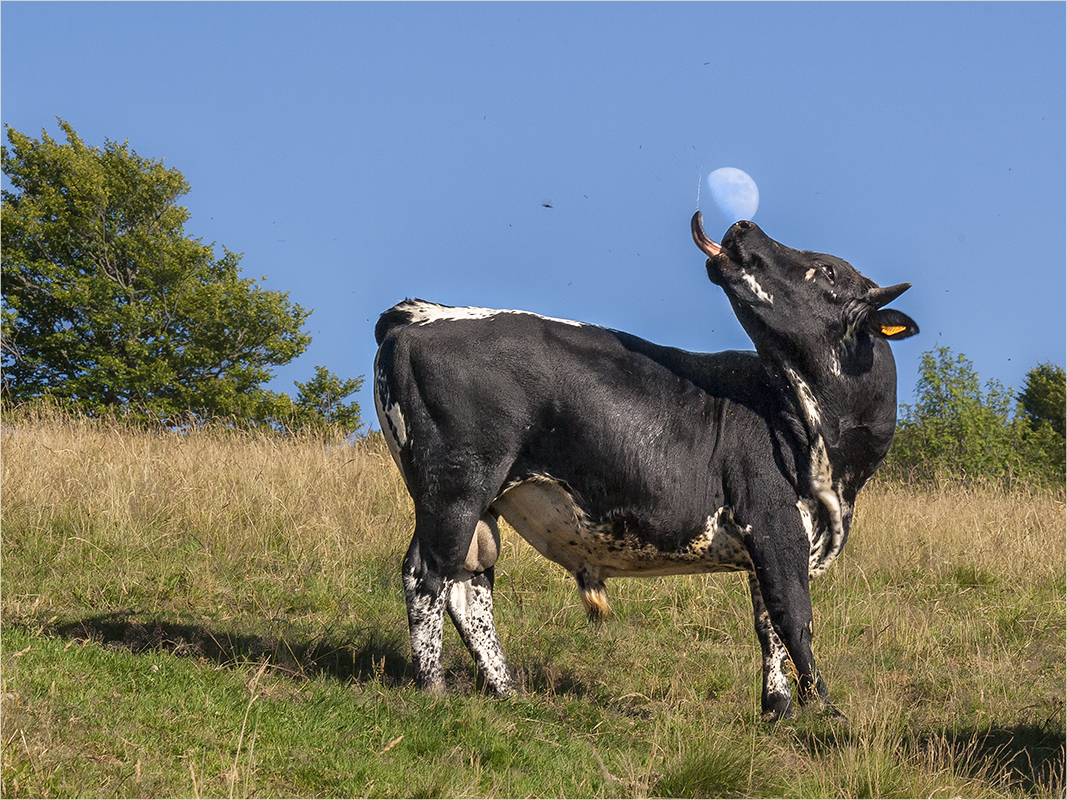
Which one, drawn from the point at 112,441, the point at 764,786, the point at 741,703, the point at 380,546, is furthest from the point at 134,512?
the point at 764,786

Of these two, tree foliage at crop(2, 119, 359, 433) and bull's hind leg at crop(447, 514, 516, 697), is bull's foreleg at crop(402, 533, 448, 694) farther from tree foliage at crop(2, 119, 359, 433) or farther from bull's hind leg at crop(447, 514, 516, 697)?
tree foliage at crop(2, 119, 359, 433)

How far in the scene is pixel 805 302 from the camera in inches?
249

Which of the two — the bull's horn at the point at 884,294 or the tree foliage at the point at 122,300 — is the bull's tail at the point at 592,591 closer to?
the bull's horn at the point at 884,294

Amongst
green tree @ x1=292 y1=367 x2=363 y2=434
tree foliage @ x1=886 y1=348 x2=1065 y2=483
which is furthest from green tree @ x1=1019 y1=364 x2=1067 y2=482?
green tree @ x1=292 y1=367 x2=363 y2=434

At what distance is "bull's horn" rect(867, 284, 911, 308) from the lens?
6.22 m

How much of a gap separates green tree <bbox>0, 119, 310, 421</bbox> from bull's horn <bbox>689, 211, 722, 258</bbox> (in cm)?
2472

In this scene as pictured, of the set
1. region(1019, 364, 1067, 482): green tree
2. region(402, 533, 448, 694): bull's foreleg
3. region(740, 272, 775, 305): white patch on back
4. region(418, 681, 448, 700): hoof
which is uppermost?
region(1019, 364, 1067, 482): green tree

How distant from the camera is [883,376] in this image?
6.42m

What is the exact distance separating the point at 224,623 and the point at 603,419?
3489 mm

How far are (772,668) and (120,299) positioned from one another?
94.4 feet

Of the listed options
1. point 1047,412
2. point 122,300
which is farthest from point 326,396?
point 1047,412

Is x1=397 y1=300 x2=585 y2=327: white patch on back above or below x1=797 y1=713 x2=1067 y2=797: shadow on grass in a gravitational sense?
above

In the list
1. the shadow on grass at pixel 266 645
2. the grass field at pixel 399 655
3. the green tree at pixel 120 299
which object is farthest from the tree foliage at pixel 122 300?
the shadow on grass at pixel 266 645

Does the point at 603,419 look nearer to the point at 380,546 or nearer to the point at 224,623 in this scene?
the point at 224,623
